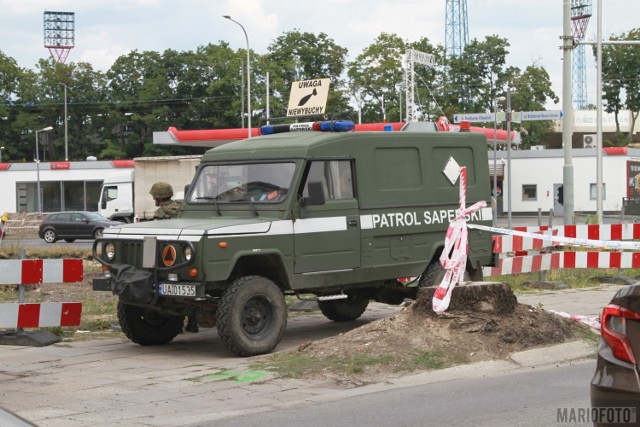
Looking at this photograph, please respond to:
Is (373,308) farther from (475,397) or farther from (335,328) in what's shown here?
(475,397)

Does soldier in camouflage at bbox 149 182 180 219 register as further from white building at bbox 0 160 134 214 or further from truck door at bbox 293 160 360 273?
white building at bbox 0 160 134 214

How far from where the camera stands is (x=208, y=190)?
454 inches

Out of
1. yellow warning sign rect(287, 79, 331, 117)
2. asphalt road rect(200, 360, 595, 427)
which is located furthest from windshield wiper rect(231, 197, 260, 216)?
yellow warning sign rect(287, 79, 331, 117)

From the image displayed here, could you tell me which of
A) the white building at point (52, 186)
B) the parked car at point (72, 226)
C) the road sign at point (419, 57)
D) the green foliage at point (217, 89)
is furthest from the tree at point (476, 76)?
the parked car at point (72, 226)

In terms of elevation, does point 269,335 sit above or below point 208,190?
below

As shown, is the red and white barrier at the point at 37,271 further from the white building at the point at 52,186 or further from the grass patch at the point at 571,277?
the white building at the point at 52,186

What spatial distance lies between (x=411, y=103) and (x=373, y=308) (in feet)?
95.2

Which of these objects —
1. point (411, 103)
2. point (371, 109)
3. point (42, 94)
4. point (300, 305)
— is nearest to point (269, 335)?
point (300, 305)

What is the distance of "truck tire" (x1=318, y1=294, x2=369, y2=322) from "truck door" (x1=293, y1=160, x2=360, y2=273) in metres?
1.84

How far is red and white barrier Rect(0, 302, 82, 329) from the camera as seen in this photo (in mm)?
10766

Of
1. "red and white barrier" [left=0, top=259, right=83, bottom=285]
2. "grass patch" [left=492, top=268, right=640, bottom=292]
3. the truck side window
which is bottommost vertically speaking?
"grass patch" [left=492, top=268, right=640, bottom=292]

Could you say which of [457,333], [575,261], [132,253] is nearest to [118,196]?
[575,261]

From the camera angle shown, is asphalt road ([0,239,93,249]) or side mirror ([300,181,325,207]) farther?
asphalt road ([0,239,93,249])

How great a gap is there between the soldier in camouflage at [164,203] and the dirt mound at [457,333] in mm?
3978
